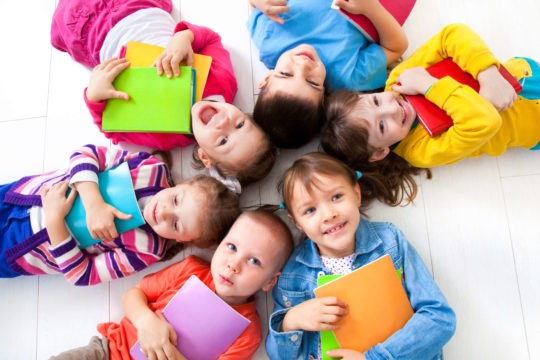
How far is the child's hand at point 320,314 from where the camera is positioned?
87cm

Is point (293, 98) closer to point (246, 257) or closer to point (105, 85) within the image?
point (246, 257)

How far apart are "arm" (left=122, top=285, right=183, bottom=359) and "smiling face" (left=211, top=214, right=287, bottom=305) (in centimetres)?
16

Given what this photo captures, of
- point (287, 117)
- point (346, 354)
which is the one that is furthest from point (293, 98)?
point (346, 354)

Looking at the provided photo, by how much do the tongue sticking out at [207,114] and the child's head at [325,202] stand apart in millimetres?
286

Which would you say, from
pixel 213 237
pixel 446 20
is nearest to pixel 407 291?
pixel 213 237

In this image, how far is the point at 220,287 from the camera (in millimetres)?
980

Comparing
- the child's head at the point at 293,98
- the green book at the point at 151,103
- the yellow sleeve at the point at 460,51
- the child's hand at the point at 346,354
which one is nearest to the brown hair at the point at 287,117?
the child's head at the point at 293,98

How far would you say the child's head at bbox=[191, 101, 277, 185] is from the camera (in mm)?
1033

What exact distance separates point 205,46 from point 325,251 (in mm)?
708

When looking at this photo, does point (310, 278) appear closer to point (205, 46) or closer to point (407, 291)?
point (407, 291)

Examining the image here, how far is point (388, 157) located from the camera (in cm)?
116

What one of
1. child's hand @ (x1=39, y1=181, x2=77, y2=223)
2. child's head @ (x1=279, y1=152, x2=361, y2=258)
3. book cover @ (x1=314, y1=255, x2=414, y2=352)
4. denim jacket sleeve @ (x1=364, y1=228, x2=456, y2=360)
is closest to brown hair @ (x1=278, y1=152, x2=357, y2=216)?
child's head @ (x1=279, y1=152, x2=361, y2=258)

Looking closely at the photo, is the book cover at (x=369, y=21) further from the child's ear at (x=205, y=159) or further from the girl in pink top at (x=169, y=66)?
the child's ear at (x=205, y=159)

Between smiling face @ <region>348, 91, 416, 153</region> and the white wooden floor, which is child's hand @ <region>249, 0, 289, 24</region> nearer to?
the white wooden floor
